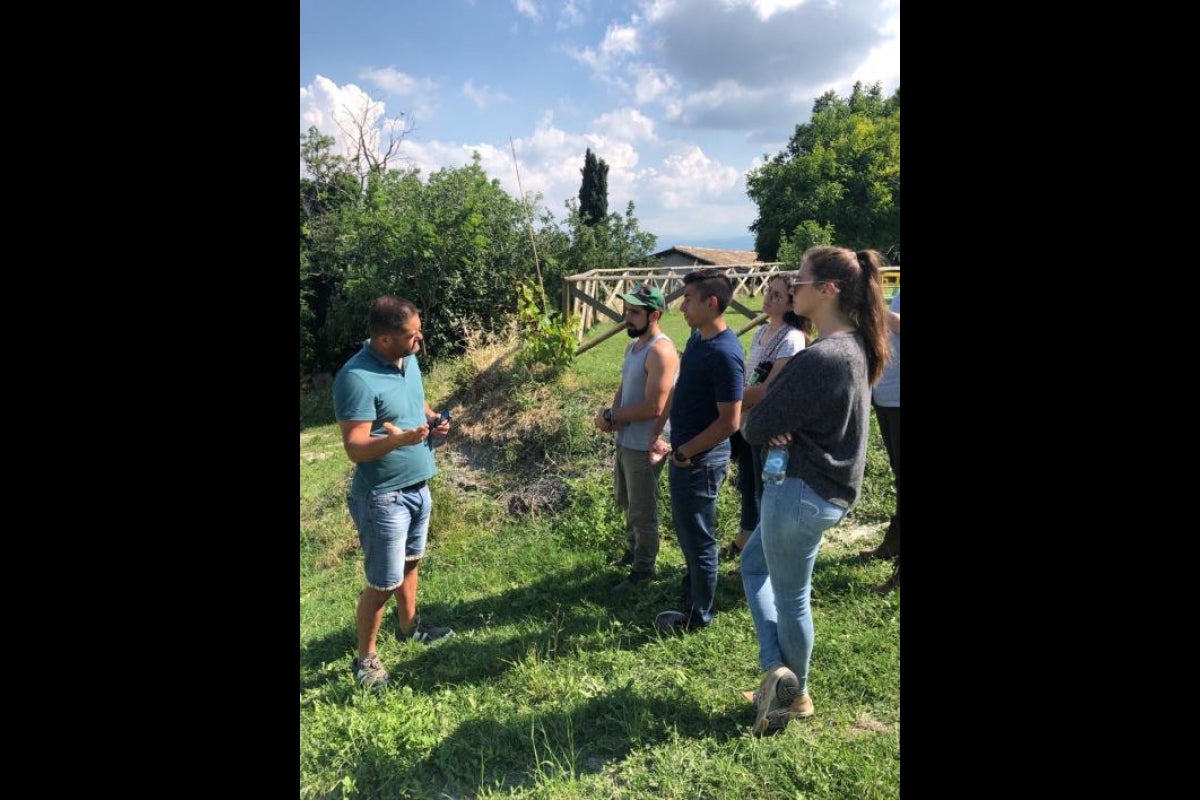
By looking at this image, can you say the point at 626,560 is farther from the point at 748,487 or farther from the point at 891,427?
the point at 891,427

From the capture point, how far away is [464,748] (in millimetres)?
2857

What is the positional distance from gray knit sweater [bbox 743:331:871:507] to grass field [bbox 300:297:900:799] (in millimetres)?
1138

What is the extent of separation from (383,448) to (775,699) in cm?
212

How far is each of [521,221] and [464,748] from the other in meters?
18.2

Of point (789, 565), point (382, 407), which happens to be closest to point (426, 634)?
point (382, 407)

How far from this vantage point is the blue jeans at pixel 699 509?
3.52m

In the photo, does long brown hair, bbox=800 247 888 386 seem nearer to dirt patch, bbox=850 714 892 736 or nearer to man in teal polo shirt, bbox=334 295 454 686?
dirt patch, bbox=850 714 892 736

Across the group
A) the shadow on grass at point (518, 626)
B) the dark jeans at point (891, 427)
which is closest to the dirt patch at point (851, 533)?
the dark jeans at point (891, 427)

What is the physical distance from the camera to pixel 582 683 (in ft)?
10.7

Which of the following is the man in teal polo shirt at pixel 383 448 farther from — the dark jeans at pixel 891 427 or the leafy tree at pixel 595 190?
the leafy tree at pixel 595 190

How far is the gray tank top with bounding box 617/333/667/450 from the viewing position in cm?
413

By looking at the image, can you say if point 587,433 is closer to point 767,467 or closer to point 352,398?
point 352,398

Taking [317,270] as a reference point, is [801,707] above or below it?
below
